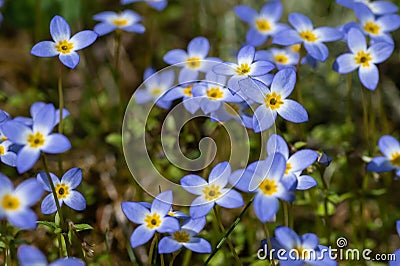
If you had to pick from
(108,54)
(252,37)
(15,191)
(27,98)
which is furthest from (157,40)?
(15,191)

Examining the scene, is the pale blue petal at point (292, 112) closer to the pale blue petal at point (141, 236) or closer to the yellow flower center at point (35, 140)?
the pale blue petal at point (141, 236)

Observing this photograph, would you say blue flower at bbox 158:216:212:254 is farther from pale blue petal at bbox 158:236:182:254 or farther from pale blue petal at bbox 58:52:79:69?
pale blue petal at bbox 58:52:79:69

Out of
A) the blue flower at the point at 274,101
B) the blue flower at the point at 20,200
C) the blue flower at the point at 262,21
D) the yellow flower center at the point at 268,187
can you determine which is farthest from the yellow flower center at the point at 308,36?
the blue flower at the point at 20,200

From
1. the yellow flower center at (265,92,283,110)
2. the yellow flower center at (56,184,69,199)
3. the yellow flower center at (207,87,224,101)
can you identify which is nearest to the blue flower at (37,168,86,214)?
the yellow flower center at (56,184,69,199)

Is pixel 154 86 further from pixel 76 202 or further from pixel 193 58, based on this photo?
pixel 76 202

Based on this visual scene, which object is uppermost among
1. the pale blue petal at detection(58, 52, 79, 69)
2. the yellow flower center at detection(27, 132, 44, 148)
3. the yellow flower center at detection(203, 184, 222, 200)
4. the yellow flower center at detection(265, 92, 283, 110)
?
the pale blue petal at detection(58, 52, 79, 69)

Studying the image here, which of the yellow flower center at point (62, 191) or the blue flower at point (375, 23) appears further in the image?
the blue flower at point (375, 23)
